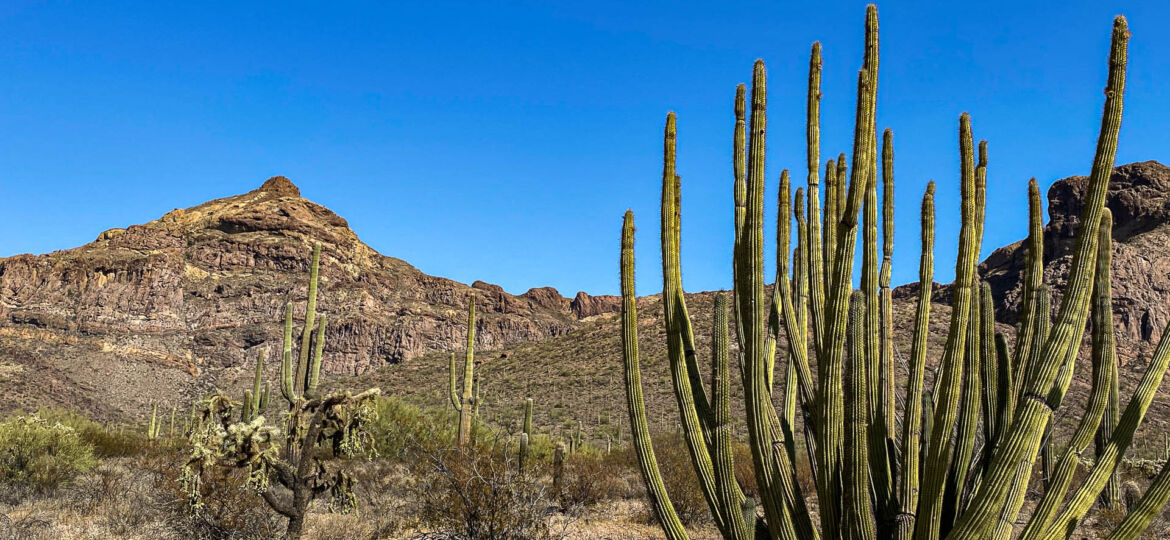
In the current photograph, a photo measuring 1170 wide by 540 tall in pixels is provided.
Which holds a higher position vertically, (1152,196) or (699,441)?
(1152,196)

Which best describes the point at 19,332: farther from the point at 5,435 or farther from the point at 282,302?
the point at 5,435

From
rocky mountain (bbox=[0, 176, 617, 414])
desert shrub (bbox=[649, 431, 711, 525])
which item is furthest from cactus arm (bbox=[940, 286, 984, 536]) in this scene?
rocky mountain (bbox=[0, 176, 617, 414])

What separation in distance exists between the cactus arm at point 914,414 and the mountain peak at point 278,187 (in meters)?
117

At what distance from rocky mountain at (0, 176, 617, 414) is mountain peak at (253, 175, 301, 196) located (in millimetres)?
7198

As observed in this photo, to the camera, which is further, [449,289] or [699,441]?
[449,289]

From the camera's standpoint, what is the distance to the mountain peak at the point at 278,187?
370ft

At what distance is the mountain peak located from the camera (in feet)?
370

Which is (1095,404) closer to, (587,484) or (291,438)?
(291,438)

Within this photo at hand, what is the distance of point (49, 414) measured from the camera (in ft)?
66.3

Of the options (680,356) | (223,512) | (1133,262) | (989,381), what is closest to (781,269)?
(680,356)

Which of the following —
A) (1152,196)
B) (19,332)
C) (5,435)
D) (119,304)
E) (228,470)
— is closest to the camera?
(228,470)

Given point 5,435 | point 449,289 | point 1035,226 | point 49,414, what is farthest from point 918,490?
point 449,289

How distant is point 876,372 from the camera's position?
3887 mm

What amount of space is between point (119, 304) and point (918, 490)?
277 ft
